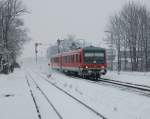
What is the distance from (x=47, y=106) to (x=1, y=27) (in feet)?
126

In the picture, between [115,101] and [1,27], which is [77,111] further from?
[1,27]

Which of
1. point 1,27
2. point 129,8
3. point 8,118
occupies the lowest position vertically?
point 8,118

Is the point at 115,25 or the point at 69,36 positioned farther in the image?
the point at 69,36

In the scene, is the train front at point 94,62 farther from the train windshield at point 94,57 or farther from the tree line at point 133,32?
the tree line at point 133,32

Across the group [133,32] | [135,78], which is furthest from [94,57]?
[133,32]

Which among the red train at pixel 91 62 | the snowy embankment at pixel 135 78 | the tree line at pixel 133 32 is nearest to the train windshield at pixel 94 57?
the red train at pixel 91 62

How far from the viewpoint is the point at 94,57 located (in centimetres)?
3778

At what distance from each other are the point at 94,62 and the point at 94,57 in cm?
50

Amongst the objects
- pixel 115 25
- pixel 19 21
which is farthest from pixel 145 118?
pixel 115 25

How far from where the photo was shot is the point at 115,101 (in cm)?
1672

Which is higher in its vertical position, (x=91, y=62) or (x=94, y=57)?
(x=94, y=57)

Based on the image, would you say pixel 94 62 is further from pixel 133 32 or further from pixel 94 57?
pixel 133 32

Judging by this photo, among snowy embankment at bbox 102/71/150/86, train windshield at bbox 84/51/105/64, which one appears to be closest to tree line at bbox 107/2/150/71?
snowy embankment at bbox 102/71/150/86

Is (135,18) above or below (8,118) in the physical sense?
above
